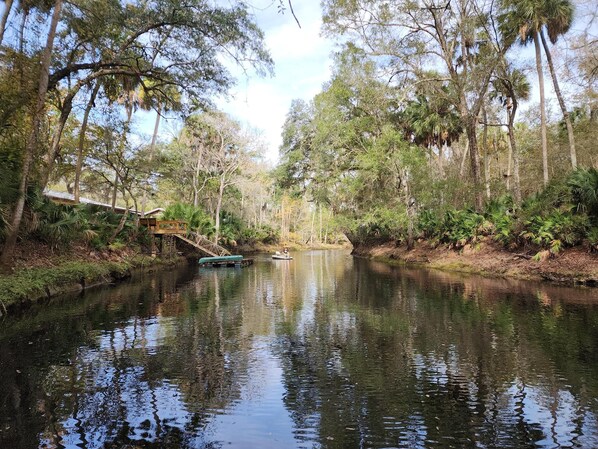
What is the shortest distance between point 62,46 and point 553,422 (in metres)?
19.0

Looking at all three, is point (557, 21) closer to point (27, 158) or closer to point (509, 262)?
point (509, 262)

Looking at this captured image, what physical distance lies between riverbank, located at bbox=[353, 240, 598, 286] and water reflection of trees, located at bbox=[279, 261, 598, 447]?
487 centimetres

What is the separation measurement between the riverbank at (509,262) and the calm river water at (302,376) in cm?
459

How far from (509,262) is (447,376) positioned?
15518mm

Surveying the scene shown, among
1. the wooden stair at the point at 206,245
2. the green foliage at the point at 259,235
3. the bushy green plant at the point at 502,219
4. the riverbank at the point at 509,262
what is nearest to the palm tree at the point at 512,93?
the bushy green plant at the point at 502,219

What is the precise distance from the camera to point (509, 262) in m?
19.3

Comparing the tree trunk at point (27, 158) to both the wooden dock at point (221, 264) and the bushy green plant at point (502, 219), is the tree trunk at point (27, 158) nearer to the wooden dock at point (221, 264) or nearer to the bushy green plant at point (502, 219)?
the wooden dock at point (221, 264)

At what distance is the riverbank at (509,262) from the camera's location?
15.2 m

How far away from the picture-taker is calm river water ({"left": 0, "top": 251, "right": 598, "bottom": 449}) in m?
4.21

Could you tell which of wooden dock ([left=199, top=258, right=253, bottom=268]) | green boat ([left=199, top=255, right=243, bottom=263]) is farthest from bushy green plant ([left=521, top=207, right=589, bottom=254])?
wooden dock ([left=199, top=258, right=253, bottom=268])

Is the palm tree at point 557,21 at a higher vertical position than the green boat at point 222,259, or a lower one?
higher

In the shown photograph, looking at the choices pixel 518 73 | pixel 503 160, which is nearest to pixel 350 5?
pixel 518 73

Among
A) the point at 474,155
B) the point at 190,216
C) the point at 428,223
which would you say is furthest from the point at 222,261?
the point at 474,155

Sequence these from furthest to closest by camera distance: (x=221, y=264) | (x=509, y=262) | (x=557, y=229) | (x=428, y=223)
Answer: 1. (x=428, y=223)
2. (x=221, y=264)
3. (x=509, y=262)
4. (x=557, y=229)
